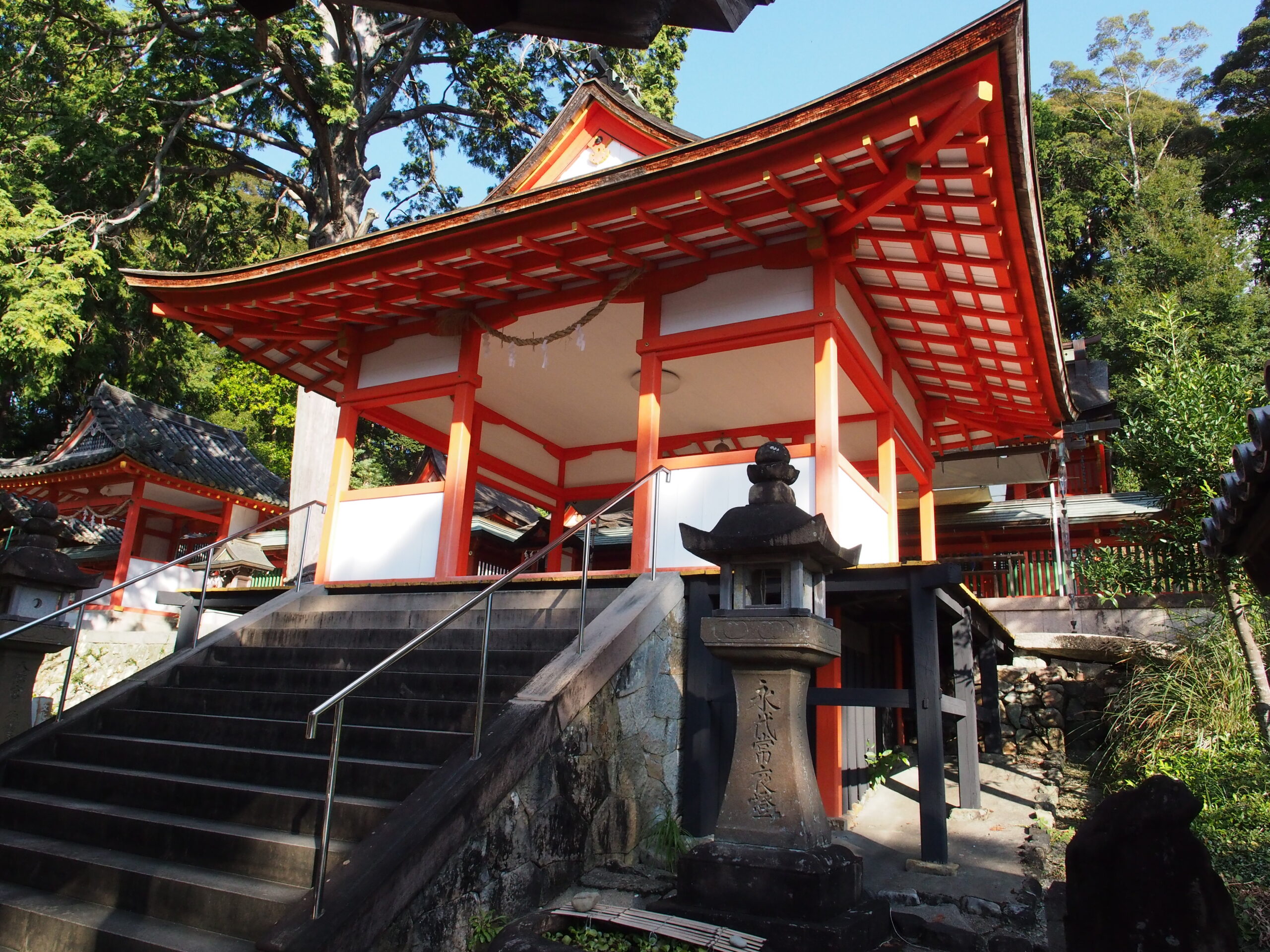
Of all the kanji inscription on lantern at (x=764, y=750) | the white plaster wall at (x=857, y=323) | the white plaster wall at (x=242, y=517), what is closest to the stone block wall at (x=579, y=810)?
the kanji inscription on lantern at (x=764, y=750)

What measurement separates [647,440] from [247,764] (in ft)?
11.6

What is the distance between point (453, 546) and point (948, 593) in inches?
158

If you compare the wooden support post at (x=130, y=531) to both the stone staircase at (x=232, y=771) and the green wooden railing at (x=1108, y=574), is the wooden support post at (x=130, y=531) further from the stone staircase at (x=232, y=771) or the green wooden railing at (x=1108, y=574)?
the green wooden railing at (x=1108, y=574)

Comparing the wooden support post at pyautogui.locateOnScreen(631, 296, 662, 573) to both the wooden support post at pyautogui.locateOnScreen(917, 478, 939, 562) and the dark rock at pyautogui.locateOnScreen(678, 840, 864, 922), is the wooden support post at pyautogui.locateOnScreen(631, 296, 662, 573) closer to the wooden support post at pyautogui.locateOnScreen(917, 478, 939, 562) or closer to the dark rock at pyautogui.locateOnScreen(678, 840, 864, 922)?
the dark rock at pyautogui.locateOnScreen(678, 840, 864, 922)

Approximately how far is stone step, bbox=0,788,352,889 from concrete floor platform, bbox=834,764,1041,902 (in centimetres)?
310

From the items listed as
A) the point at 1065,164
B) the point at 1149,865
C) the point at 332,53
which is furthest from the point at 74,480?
the point at 1065,164

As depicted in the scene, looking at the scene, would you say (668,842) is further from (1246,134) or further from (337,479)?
(1246,134)

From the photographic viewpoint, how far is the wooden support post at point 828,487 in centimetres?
607

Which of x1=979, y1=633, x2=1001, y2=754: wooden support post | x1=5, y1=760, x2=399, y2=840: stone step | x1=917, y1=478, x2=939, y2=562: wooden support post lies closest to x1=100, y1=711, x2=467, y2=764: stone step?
x1=5, y1=760, x2=399, y2=840: stone step

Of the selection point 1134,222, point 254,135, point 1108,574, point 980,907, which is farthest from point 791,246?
point 1134,222

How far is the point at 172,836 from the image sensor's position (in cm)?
409

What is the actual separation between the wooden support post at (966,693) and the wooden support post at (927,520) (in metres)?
2.19

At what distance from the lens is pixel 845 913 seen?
3.85m

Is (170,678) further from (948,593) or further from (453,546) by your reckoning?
(948,593)
